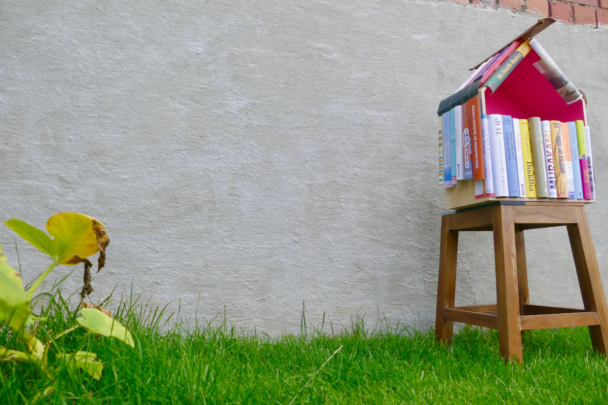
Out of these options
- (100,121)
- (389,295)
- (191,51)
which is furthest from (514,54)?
(100,121)

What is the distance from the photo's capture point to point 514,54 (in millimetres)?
1527

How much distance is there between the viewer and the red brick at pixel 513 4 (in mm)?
2199

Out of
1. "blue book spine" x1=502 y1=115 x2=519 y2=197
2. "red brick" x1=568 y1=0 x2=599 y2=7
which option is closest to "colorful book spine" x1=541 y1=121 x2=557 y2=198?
"blue book spine" x1=502 y1=115 x2=519 y2=197

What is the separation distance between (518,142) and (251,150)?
973 mm

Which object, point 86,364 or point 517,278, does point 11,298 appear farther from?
point 517,278

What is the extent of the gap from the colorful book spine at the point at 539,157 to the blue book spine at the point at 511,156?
0.26ft

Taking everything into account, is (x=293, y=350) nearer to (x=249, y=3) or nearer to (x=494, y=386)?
(x=494, y=386)

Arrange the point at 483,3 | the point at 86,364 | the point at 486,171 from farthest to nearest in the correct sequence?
the point at 483,3 < the point at 486,171 < the point at 86,364

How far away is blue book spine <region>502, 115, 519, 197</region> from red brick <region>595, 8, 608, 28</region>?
1.32 m

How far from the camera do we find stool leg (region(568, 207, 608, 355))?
148 centimetres

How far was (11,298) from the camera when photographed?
78 centimetres

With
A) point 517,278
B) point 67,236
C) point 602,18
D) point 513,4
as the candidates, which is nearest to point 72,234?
point 67,236

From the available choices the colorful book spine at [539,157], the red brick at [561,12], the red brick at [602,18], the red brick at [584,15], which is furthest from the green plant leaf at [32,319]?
the red brick at [602,18]

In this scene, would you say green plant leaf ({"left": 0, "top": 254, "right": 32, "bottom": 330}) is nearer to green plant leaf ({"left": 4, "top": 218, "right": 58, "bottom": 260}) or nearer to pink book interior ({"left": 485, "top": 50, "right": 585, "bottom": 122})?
green plant leaf ({"left": 4, "top": 218, "right": 58, "bottom": 260})
